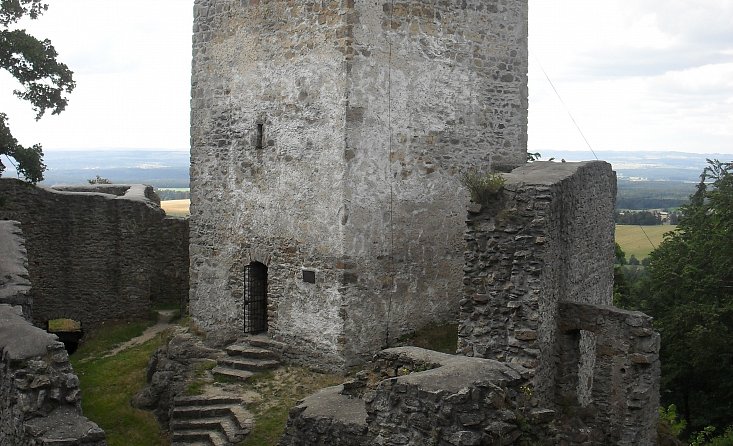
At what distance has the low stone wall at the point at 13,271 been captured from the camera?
12.0 metres

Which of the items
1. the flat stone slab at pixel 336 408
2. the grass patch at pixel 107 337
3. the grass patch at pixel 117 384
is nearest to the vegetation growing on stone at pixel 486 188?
the flat stone slab at pixel 336 408

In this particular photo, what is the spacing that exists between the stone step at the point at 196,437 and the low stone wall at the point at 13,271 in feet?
9.87

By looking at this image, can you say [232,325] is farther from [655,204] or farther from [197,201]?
[655,204]

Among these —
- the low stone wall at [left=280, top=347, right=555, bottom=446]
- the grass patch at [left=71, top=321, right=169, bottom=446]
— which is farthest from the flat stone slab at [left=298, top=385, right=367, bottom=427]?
the grass patch at [left=71, top=321, right=169, bottom=446]

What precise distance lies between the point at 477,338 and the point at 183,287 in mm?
11769

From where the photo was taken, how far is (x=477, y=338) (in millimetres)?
11523

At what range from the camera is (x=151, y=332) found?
66.4 feet

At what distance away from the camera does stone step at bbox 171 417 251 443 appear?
42.4 ft

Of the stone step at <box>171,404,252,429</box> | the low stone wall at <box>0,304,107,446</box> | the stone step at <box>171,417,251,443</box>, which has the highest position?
the low stone wall at <box>0,304,107,446</box>

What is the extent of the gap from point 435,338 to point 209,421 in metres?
4.08

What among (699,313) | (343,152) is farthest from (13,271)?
(699,313)

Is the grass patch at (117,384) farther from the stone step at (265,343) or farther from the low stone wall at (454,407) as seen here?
the low stone wall at (454,407)

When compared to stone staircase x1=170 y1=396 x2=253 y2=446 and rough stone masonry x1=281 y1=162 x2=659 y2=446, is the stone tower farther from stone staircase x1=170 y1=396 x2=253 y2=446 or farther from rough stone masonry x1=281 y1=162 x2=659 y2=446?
rough stone masonry x1=281 y1=162 x2=659 y2=446

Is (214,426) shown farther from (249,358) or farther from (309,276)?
(309,276)
